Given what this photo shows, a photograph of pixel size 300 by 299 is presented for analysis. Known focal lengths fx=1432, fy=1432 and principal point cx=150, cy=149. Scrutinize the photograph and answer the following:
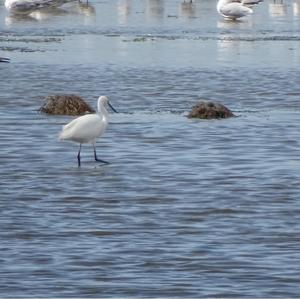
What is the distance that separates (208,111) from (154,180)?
5.67 meters

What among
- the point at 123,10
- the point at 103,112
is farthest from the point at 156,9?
the point at 103,112

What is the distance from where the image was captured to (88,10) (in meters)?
51.0

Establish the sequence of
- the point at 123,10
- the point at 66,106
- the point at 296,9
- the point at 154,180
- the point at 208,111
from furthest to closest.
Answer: the point at 296,9, the point at 123,10, the point at 66,106, the point at 208,111, the point at 154,180

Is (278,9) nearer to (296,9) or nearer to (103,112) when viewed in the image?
(296,9)

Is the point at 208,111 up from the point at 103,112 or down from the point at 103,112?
down

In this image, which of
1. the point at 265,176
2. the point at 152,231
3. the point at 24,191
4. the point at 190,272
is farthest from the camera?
the point at 265,176

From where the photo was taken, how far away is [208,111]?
859 inches

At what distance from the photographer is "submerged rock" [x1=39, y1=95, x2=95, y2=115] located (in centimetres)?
2233

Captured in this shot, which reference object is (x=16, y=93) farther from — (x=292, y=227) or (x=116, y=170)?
(x=292, y=227)

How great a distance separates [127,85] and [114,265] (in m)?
15.8

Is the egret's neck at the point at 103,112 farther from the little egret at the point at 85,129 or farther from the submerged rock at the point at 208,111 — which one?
the submerged rock at the point at 208,111

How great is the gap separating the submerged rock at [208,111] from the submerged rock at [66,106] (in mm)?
Result: 1699

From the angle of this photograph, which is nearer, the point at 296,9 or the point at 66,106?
the point at 66,106

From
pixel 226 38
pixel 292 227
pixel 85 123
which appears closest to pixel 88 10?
pixel 226 38
